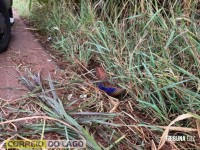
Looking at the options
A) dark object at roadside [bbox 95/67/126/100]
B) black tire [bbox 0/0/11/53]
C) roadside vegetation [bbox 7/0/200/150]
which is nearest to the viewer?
roadside vegetation [bbox 7/0/200/150]

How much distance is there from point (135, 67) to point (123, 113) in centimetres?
38

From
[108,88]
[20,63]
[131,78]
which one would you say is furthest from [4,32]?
[131,78]

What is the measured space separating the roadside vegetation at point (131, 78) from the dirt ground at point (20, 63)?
0.13m

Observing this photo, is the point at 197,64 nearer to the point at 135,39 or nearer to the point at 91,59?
the point at 135,39

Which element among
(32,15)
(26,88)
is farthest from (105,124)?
(32,15)

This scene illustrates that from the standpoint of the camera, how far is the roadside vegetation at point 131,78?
155 centimetres

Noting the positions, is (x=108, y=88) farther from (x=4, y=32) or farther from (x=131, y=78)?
(x=4, y=32)

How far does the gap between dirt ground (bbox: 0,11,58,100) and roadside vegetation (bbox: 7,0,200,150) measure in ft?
0.42

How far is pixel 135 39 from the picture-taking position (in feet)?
7.90

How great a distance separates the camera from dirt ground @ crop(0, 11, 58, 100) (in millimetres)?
1998

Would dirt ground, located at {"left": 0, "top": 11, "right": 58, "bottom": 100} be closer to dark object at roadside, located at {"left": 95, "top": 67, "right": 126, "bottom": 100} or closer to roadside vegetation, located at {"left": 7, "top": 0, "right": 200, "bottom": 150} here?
roadside vegetation, located at {"left": 7, "top": 0, "right": 200, "bottom": 150}

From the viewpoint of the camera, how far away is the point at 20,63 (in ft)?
8.41

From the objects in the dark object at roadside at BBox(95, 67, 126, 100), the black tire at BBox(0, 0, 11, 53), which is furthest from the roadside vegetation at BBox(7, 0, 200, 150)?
the black tire at BBox(0, 0, 11, 53)

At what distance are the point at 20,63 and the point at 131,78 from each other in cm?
109
